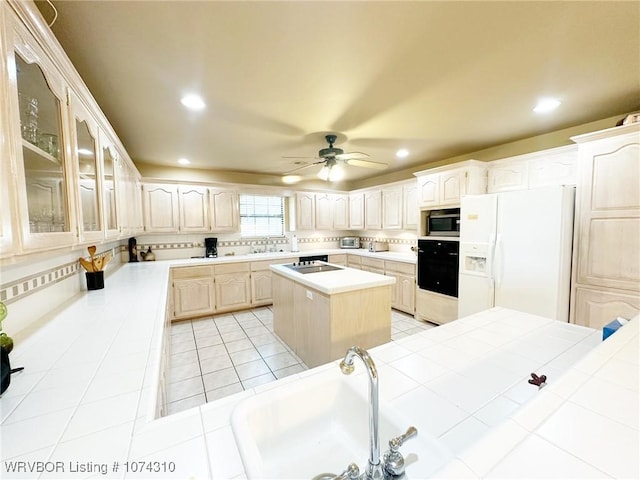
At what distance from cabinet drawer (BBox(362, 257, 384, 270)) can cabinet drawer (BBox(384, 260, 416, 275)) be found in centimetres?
11

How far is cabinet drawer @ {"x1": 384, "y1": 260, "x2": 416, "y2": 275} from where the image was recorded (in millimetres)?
3929

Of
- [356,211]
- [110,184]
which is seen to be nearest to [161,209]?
[110,184]

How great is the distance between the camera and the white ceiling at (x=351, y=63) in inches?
50.0

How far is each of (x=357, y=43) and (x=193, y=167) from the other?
3.71 m

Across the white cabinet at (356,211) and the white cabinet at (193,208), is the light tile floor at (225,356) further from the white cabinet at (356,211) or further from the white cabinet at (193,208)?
the white cabinet at (356,211)

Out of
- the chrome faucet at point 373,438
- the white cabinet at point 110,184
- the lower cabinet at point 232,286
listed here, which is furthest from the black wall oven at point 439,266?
the white cabinet at point 110,184

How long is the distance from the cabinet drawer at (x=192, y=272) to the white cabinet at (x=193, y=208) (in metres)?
0.69

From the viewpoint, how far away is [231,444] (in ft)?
2.22

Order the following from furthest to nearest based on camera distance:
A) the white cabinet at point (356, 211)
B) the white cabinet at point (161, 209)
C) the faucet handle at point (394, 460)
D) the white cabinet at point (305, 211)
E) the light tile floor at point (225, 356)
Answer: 1. the white cabinet at point (356, 211)
2. the white cabinet at point (305, 211)
3. the white cabinet at point (161, 209)
4. the light tile floor at point (225, 356)
5. the faucet handle at point (394, 460)

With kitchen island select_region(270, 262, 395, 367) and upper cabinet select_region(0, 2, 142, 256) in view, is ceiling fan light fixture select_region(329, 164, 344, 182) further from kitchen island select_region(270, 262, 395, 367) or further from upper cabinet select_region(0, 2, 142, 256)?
upper cabinet select_region(0, 2, 142, 256)

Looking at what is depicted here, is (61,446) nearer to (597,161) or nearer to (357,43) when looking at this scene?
(357,43)

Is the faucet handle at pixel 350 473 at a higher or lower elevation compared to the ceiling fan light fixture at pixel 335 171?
lower

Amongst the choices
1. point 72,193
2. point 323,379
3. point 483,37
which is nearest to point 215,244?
point 72,193

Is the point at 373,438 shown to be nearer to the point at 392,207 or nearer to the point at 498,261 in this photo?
the point at 498,261
